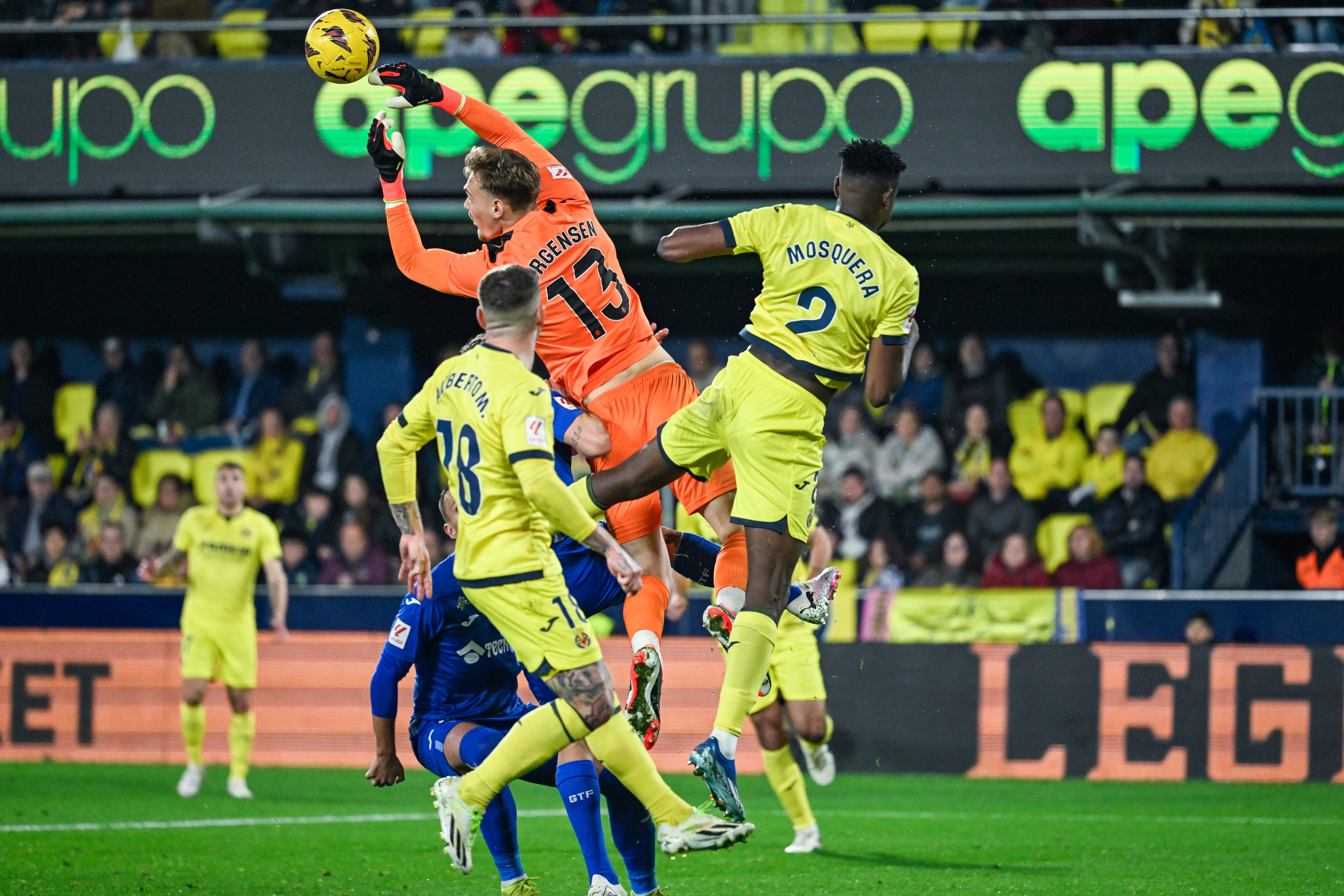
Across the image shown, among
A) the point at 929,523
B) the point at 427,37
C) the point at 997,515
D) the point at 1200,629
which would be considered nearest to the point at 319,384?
the point at 427,37

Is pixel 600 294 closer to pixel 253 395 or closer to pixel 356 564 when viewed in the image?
pixel 356 564

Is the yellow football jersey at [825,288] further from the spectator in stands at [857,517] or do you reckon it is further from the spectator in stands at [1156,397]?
Result: the spectator in stands at [1156,397]

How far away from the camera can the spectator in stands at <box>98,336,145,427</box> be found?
17391mm

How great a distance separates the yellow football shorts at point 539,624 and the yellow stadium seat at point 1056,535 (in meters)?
9.21

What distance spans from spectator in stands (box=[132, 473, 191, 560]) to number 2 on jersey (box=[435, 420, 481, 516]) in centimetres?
1034

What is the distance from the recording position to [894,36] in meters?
14.8

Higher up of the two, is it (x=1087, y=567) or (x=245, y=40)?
(x=245, y=40)

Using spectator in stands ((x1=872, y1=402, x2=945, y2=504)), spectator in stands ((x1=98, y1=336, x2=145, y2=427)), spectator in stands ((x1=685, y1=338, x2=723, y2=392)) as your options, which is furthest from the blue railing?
spectator in stands ((x1=98, y1=336, x2=145, y2=427))

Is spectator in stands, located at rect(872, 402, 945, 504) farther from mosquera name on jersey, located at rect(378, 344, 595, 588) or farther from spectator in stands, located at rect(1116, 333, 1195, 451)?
mosquera name on jersey, located at rect(378, 344, 595, 588)

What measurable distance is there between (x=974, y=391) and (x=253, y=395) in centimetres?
720

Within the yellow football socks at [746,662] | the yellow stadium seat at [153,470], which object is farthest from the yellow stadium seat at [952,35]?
the yellow football socks at [746,662]

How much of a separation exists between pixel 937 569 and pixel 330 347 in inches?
262

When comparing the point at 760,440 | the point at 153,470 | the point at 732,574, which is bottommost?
the point at 732,574

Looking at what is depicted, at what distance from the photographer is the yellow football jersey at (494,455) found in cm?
625
